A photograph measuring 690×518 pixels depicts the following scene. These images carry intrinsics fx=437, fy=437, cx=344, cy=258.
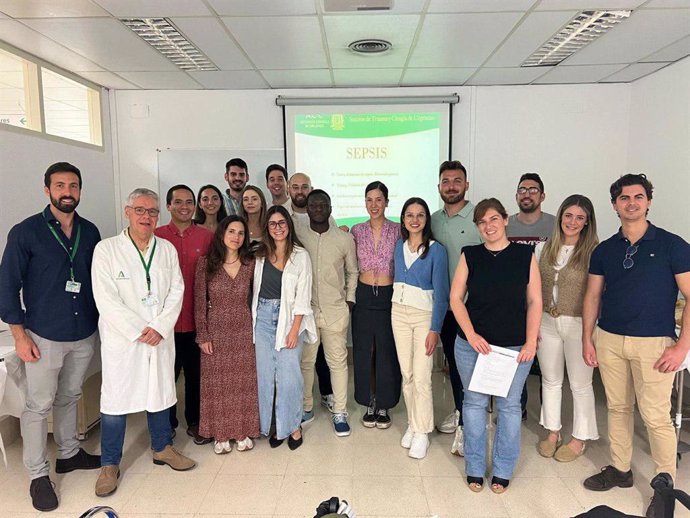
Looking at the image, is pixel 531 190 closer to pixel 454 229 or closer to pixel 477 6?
pixel 454 229

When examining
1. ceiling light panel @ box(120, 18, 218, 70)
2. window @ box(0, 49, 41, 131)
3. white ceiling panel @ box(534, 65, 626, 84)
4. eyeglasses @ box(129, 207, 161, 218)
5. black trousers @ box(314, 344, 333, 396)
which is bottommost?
black trousers @ box(314, 344, 333, 396)

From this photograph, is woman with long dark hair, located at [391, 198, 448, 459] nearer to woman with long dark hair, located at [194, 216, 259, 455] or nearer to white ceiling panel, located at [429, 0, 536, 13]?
woman with long dark hair, located at [194, 216, 259, 455]

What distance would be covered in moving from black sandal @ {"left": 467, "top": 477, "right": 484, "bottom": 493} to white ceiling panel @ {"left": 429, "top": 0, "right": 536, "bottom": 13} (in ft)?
9.54

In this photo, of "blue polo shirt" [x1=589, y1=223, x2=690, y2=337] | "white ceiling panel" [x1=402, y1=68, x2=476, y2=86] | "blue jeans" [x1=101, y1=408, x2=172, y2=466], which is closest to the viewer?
"blue polo shirt" [x1=589, y1=223, x2=690, y2=337]

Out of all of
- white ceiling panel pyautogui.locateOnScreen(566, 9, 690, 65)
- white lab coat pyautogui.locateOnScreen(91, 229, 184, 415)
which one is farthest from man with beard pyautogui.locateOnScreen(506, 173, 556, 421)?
white lab coat pyautogui.locateOnScreen(91, 229, 184, 415)

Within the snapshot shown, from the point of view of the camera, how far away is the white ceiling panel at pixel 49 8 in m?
2.77

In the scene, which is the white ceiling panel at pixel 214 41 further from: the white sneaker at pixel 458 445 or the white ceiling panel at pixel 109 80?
the white sneaker at pixel 458 445

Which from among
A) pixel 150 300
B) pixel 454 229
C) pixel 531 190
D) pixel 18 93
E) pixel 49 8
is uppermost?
pixel 49 8

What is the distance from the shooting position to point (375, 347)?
299 cm

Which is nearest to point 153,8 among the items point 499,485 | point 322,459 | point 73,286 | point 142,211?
point 142,211

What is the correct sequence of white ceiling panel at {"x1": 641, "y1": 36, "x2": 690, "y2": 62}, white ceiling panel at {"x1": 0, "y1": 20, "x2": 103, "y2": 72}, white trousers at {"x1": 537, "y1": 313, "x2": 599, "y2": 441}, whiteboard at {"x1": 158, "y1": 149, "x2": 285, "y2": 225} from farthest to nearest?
1. whiteboard at {"x1": 158, "y1": 149, "x2": 285, "y2": 225}
2. white ceiling panel at {"x1": 641, "y1": 36, "x2": 690, "y2": 62}
3. white ceiling panel at {"x1": 0, "y1": 20, "x2": 103, "y2": 72}
4. white trousers at {"x1": 537, "y1": 313, "x2": 599, "y2": 441}

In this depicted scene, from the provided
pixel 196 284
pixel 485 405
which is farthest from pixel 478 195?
pixel 196 284

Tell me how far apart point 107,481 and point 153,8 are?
9.63 ft

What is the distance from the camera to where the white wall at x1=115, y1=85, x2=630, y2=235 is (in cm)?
486
